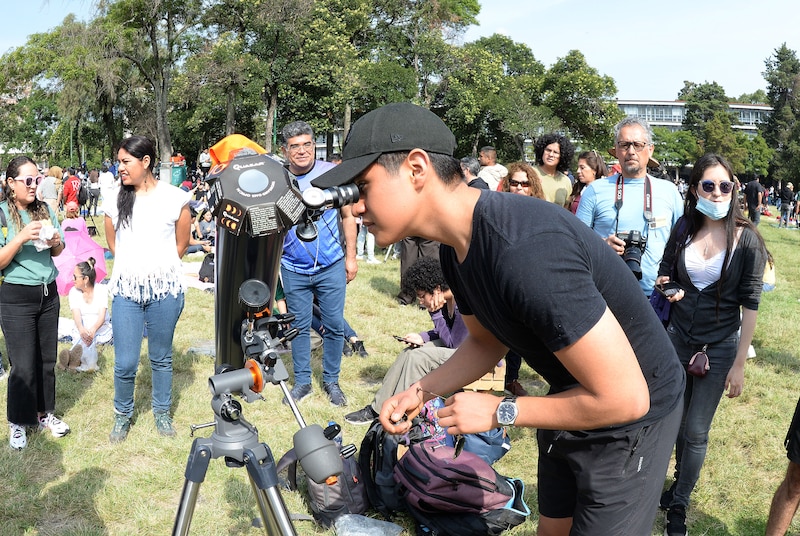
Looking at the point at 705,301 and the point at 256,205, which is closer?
the point at 256,205

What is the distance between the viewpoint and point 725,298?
324cm

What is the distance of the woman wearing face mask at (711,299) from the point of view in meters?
3.21

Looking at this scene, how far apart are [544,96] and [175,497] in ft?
180

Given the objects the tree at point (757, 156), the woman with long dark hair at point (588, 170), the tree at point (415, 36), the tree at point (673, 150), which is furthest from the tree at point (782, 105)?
the woman with long dark hair at point (588, 170)

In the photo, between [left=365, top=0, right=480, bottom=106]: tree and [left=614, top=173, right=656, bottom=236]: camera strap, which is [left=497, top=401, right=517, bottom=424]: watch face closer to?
[left=614, top=173, right=656, bottom=236]: camera strap

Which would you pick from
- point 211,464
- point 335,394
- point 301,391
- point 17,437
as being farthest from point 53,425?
→ point 335,394

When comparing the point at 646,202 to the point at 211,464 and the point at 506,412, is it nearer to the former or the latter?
the point at 506,412

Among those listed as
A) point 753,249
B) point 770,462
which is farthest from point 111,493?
point 770,462

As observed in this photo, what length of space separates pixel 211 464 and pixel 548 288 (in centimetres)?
342

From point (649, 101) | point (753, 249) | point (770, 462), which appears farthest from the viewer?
point (649, 101)

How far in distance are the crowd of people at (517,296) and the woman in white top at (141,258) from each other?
1 cm

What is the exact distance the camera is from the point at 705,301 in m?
3.29

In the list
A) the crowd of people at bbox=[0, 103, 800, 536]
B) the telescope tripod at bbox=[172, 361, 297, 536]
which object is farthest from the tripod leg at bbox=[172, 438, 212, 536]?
the crowd of people at bbox=[0, 103, 800, 536]

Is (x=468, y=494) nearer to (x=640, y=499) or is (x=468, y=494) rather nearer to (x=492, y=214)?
(x=640, y=499)
